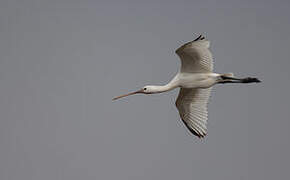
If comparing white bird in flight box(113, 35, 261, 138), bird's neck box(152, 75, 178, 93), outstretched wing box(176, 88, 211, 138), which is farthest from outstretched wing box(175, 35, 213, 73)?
outstretched wing box(176, 88, 211, 138)

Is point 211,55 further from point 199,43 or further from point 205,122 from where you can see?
point 205,122

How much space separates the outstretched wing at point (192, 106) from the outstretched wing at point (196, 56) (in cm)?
74

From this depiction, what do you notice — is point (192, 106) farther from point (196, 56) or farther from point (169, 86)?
point (196, 56)

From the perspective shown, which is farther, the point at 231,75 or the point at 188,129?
the point at 188,129

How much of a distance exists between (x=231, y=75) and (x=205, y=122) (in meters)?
0.88

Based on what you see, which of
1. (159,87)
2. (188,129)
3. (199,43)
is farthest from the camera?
(188,129)

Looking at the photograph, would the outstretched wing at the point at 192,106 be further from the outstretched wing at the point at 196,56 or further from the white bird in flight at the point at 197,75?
the outstretched wing at the point at 196,56

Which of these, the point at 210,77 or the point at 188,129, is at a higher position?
the point at 210,77

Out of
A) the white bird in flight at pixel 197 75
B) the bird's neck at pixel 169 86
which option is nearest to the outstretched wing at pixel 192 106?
the white bird in flight at pixel 197 75

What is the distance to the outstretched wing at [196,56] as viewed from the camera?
5441 millimetres

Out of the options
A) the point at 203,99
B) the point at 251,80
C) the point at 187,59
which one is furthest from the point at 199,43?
the point at 203,99

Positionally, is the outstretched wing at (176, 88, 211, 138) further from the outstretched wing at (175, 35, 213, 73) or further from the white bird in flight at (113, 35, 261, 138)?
the outstretched wing at (175, 35, 213, 73)

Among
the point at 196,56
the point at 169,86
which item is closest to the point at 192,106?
the point at 169,86

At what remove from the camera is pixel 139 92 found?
599 centimetres
